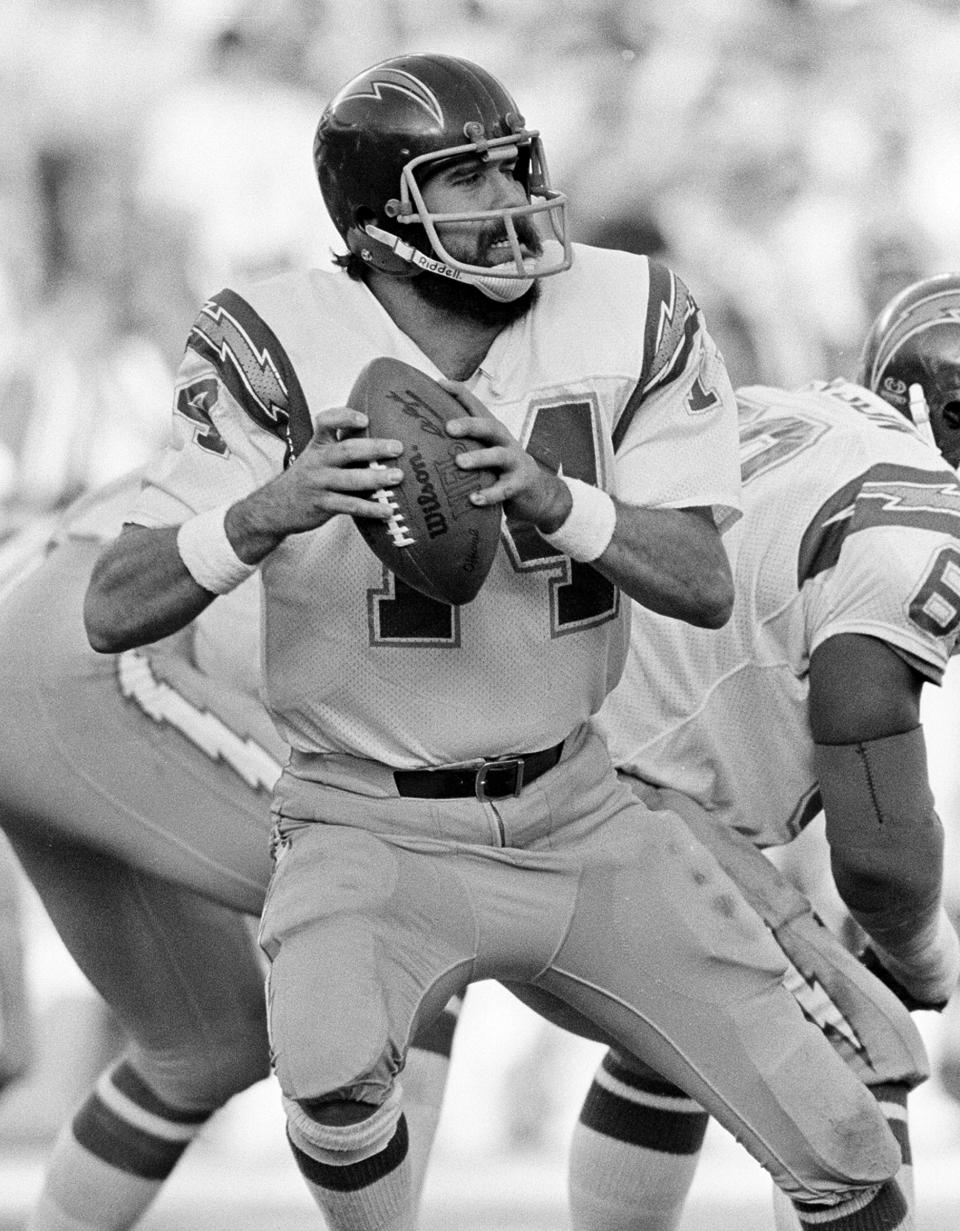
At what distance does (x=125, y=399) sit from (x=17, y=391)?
0.18 meters

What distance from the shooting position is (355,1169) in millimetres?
1855

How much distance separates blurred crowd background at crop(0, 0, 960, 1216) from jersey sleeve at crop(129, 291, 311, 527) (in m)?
1.63

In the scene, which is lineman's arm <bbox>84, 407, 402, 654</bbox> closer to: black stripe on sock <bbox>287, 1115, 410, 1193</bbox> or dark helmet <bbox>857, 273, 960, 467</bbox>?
black stripe on sock <bbox>287, 1115, 410, 1193</bbox>

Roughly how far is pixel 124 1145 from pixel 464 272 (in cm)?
126

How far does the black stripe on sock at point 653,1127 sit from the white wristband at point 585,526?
87 cm

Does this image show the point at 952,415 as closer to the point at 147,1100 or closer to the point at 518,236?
the point at 518,236

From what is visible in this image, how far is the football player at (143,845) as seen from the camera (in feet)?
8.15

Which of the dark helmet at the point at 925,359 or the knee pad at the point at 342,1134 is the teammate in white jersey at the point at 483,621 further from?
the dark helmet at the point at 925,359

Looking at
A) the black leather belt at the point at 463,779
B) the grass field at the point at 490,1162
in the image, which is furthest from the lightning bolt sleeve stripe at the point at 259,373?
the grass field at the point at 490,1162

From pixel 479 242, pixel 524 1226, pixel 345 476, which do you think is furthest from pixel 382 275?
pixel 524 1226

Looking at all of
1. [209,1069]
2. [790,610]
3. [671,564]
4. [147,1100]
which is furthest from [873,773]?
[147,1100]

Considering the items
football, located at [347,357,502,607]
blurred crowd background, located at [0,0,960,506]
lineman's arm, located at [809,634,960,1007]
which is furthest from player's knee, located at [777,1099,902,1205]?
blurred crowd background, located at [0,0,960,506]

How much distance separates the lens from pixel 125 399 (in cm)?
361

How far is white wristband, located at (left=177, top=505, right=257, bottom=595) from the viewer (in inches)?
74.2
